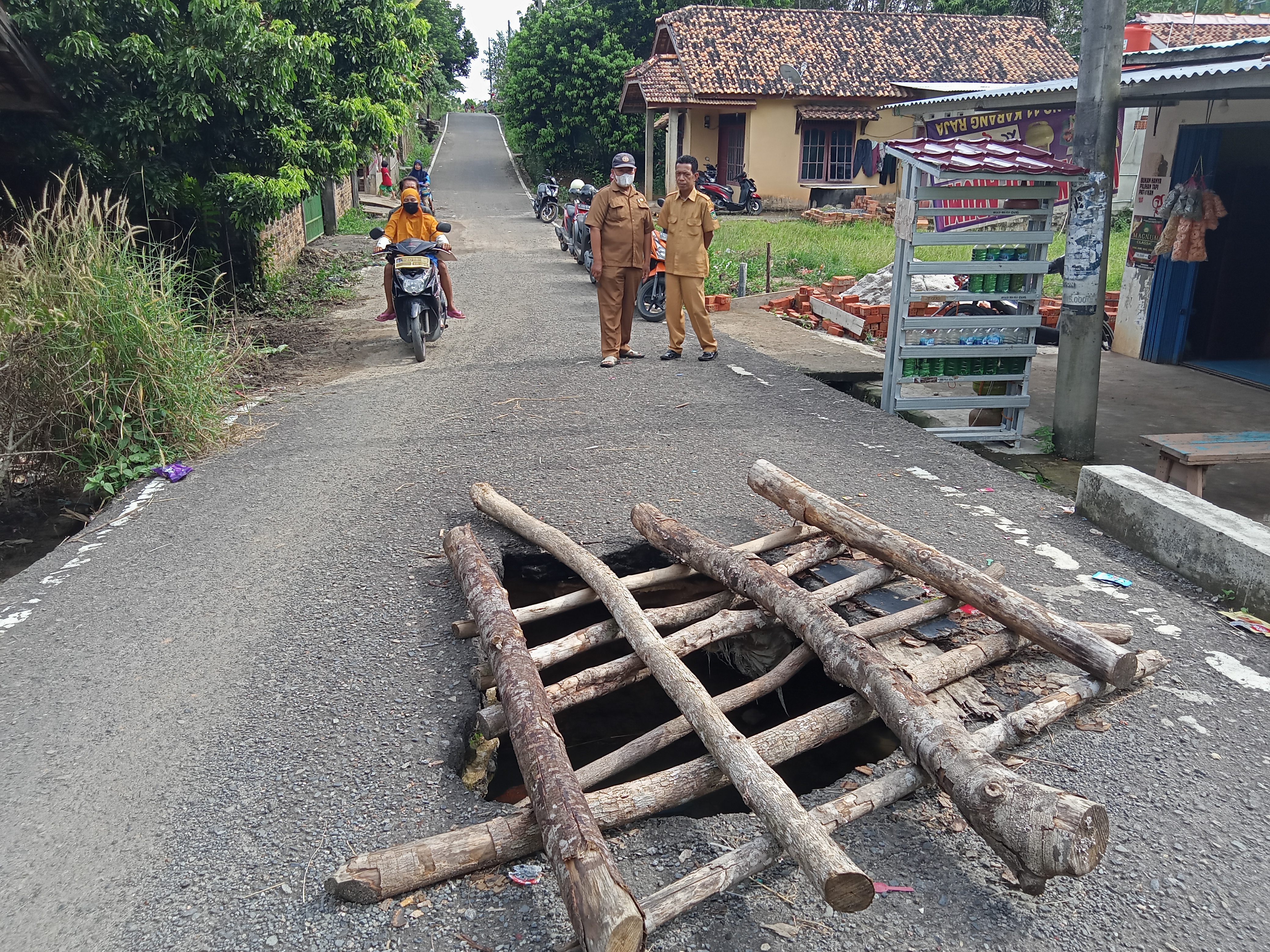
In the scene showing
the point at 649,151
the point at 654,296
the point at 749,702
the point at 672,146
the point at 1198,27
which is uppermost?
the point at 1198,27

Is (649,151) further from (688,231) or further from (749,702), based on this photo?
(749,702)

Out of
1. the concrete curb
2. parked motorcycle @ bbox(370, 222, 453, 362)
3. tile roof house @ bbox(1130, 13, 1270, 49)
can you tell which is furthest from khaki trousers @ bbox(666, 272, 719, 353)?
tile roof house @ bbox(1130, 13, 1270, 49)

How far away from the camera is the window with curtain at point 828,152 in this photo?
2616 cm

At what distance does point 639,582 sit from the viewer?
4.26 metres

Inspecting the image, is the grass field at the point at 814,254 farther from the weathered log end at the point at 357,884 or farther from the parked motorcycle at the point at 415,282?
the weathered log end at the point at 357,884

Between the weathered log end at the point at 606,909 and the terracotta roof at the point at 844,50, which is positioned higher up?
the terracotta roof at the point at 844,50

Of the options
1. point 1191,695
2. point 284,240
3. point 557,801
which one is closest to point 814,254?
point 284,240

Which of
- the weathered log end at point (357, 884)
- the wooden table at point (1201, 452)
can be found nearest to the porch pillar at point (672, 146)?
the wooden table at point (1201, 452)

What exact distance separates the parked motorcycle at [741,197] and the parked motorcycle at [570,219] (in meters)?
7.03

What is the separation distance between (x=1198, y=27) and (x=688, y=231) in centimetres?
1261

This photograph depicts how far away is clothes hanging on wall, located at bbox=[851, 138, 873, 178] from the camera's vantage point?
2589cm

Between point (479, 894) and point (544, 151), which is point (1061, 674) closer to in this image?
point (479, 894)

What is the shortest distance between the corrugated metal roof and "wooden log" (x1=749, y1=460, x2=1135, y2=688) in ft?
11.9

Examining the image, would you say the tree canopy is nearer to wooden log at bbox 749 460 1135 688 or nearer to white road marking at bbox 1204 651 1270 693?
wooden log at bbox 749 460 1135 688
